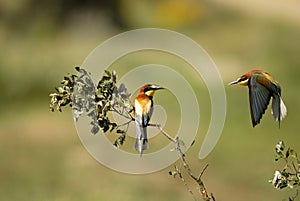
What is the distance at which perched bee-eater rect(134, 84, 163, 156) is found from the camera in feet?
13.8

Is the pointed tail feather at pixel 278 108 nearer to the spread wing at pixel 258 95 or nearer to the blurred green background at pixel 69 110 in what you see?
the spread wing at pixel 258 95

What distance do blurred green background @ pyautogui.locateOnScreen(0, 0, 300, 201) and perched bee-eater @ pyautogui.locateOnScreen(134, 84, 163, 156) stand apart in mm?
4343

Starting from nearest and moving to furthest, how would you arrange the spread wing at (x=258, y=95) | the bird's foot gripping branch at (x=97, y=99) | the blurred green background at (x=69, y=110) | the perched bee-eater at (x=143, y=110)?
the spread wing at (x=258, y=95)
the perched bee-eater at (x=143, y=110)
the bird's foot gripping branch at (x=97, y=99)
the blurred green background at (x=69, y=110)

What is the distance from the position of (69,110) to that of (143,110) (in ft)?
39.8

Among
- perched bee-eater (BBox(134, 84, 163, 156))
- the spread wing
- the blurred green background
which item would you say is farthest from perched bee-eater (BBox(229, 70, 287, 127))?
the blurred green background

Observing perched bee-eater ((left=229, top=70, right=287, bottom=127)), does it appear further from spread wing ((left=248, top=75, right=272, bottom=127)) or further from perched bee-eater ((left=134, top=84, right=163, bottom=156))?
perched bee-eater ((left=134, top=84, right=163, bottom=156))

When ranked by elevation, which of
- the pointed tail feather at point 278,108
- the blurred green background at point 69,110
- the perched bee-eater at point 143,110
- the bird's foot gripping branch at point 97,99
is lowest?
the pointed tail feather at point 278,108

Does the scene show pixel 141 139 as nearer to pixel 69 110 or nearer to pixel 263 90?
pixel 263 90

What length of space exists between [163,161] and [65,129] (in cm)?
275

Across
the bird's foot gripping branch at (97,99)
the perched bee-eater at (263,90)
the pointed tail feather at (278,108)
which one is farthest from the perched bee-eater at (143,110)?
the pointed tail feather at (278,108)

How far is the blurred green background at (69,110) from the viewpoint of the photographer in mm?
11727

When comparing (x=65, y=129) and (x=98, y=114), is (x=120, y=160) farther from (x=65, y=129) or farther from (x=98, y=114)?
(x=98, y=114)

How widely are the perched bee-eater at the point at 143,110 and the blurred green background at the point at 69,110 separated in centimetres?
434

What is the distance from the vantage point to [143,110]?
13.8 feet
